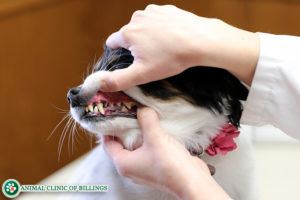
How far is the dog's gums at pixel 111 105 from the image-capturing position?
2.84 ft

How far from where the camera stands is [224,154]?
3.19ft

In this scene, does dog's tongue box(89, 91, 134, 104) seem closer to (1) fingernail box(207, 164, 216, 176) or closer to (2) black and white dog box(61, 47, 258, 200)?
(2) black and white dog box(61, 47, 258, 200)

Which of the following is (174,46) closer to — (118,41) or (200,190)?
(118,41)

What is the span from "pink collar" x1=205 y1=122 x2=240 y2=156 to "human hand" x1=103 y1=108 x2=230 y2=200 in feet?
0.44

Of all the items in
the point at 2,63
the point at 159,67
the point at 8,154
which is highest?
the point at 159,67

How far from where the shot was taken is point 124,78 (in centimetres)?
77

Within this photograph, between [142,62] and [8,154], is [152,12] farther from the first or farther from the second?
[8,154]

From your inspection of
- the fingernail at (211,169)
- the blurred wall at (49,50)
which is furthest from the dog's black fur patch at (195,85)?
the blurred wall at (49,50)

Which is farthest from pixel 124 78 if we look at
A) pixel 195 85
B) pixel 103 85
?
pixel 195 85

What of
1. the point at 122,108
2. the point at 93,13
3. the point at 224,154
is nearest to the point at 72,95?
the point at 122,108

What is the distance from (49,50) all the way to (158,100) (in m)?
1.13

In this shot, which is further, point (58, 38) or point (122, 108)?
point (58, 38)

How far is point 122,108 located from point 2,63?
3.26 ft

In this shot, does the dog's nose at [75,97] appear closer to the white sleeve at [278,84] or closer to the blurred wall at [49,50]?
the white sleeve at [278,84]
